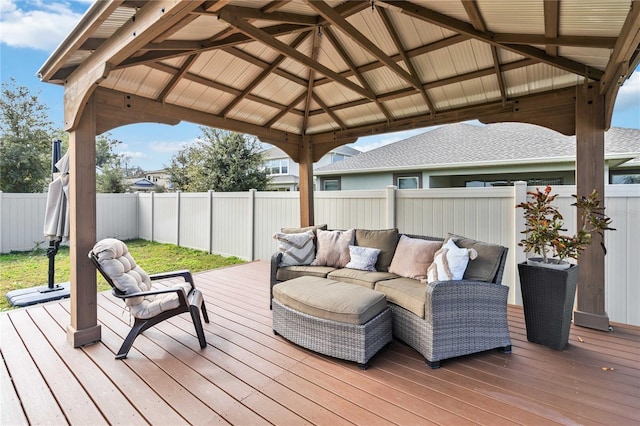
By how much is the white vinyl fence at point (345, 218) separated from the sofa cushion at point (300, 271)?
5.85ft

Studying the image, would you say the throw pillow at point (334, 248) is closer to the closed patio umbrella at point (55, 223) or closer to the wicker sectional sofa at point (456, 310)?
the wicker sectional sofa at point (456, 310)

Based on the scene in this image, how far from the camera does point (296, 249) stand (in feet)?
14.0

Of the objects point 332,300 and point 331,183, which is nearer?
point 332,300

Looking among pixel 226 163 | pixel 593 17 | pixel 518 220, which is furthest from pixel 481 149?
pixel 226 163

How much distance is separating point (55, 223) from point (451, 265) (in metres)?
4.68

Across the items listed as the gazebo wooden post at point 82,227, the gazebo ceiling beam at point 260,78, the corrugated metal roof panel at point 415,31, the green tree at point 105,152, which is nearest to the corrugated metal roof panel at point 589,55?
the corrugated metal roof panel at point 415,31

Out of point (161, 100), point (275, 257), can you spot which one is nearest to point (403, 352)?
point (275, 257)

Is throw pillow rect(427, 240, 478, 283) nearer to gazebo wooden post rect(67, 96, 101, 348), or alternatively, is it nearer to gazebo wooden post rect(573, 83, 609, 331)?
gazebo wooden post rect(573, 83, 609, 331)

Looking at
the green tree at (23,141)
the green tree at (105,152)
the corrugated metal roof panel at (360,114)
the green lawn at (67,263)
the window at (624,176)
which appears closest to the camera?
the corrugated metal roof panel at (360,114)

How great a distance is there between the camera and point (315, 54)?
3828mm

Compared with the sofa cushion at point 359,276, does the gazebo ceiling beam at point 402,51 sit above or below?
above

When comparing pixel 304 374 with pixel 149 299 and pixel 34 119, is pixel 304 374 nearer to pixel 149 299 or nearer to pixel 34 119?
pixel 149 299

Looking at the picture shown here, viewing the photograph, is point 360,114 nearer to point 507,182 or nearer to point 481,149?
point 481,149

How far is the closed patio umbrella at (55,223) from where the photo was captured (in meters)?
3.64
